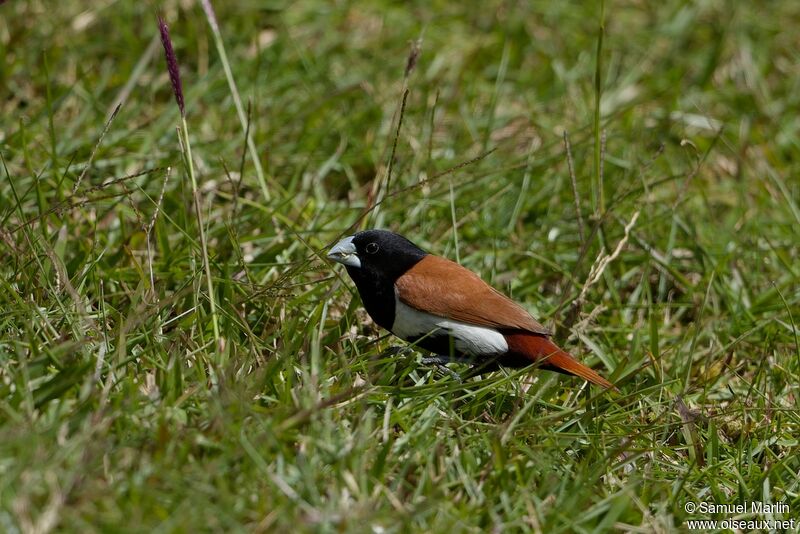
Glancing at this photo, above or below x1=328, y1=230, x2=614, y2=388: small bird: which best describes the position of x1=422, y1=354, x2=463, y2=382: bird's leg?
below

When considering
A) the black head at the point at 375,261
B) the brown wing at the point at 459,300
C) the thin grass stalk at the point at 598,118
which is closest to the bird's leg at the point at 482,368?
the brown wing at the point at 459,300

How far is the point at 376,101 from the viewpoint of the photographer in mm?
5715

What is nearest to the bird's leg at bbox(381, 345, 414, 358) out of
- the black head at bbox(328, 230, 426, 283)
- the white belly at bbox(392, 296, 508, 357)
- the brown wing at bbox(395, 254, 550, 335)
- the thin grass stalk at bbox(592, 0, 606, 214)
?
the white belly at bbox(392, 296, 508, 357)

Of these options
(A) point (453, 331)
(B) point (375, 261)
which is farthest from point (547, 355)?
(B) point (375, 261)

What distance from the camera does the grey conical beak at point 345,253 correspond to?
3982mm

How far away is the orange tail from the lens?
371 centimetres

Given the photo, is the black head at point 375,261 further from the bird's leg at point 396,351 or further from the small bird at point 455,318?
the bird's leg at point 396,351

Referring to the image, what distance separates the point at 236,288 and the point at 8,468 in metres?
1.53

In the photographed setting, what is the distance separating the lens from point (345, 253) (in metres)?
4.01

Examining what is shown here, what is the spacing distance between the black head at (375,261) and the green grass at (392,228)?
17 centimetres

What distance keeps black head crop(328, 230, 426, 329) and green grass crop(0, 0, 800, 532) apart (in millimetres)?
166

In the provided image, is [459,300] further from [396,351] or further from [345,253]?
[345,253]

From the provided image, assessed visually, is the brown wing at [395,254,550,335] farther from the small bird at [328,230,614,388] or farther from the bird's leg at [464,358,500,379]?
the bird's leg at [464,358,500,379]

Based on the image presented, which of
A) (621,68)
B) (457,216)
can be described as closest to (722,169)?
(621,68)
